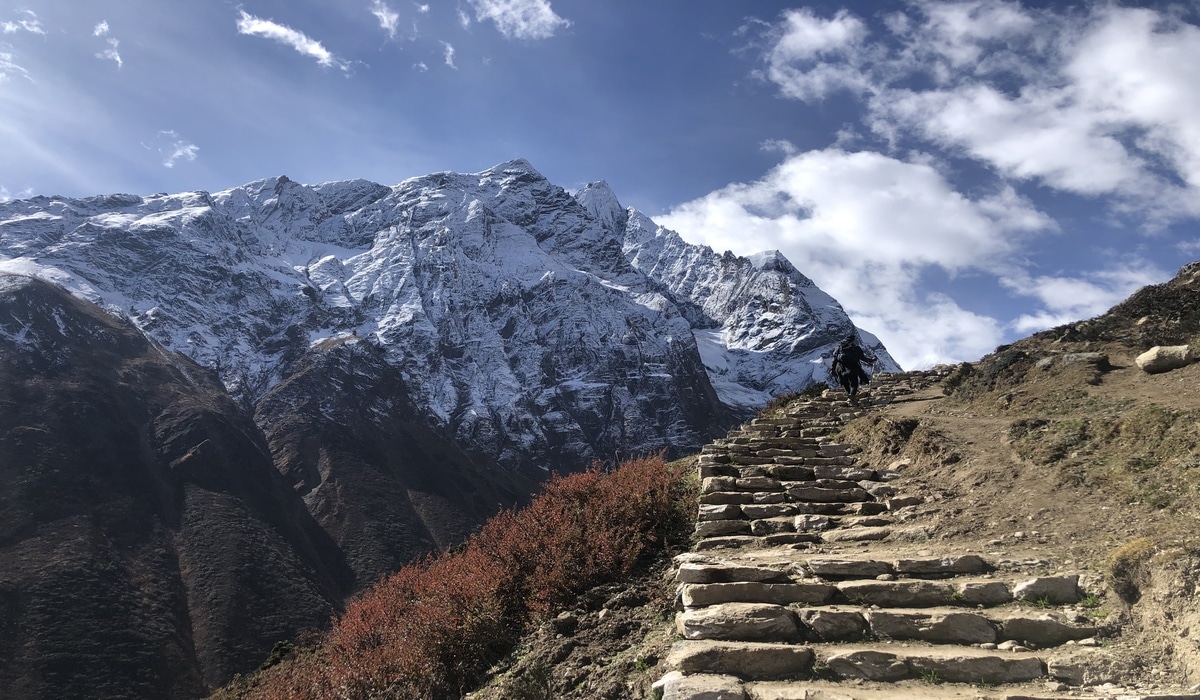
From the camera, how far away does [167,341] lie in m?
147

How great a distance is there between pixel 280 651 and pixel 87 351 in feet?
418

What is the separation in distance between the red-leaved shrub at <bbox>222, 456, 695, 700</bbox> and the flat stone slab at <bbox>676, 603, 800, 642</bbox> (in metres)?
2.60

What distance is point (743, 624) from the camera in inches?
256

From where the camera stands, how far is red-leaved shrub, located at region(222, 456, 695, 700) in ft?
27.8

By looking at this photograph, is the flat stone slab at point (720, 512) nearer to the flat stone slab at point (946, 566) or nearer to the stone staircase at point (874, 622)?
the stone staircase at point (874, 622)

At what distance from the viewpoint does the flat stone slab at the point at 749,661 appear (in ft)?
19.5

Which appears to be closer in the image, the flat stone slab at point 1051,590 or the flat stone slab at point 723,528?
the flat stone slab at point 1051,590

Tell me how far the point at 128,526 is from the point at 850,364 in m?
96.4

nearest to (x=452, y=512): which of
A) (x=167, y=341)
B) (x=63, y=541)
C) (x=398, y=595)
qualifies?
(x=63, y=541)

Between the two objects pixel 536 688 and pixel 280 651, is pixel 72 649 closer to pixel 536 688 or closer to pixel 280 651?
pixel 280 651

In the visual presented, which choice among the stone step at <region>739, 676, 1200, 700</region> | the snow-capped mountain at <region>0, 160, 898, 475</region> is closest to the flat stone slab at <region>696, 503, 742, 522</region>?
the stone step at <region>739, 676, 1200, 700</region>

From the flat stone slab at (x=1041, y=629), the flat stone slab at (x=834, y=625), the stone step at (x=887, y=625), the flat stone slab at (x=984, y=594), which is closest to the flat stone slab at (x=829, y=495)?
the flat stone slab at (x=984, y=594)

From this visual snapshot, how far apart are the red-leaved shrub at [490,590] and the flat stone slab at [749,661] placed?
3008 millimetres

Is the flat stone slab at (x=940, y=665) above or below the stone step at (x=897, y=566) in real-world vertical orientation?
below
